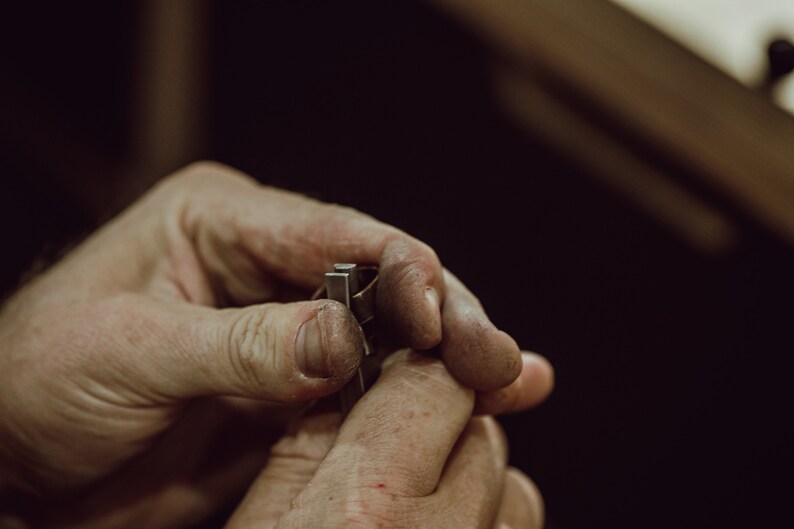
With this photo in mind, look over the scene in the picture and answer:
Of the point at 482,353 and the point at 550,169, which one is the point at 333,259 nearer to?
the point at 482,353

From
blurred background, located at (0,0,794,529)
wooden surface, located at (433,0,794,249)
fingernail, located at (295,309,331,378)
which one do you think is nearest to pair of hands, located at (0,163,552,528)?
fingernail, located at (295,309,331,378)

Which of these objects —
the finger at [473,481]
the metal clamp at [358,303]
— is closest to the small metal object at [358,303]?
the metal clamp at [358,303]

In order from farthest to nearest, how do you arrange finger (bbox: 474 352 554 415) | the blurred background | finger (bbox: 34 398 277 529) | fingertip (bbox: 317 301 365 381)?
the blurred background < finger (bbox: 34 398 277 529) < finger (bbox: 474 352 554 415) < fingertip (bbox: 317 301 365 381)

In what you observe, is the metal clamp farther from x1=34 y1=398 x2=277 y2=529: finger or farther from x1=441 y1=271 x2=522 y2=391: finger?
x1=34 y1=398 x2=277 y2=529: finger

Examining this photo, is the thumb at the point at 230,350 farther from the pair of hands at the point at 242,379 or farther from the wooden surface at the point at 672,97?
the wooden surface at the point at 672,97

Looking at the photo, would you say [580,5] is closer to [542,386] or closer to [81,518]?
[542,386]

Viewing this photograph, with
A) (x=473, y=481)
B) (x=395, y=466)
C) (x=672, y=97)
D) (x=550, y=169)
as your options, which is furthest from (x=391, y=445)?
(x=550, y=169)
